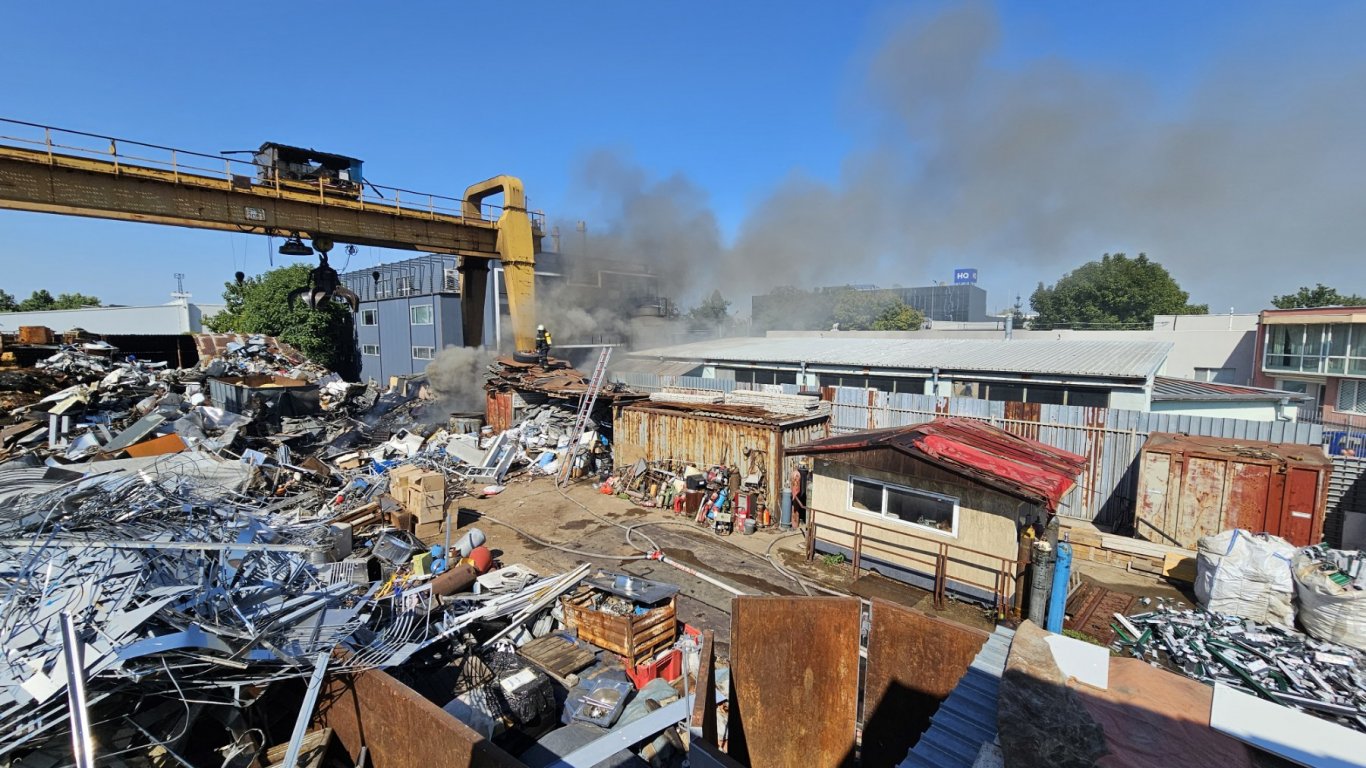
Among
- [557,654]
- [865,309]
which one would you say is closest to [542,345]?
[557,654]

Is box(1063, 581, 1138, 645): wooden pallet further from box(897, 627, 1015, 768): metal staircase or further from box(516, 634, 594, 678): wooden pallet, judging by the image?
box(516, 634, 594, 678): wooden pallet

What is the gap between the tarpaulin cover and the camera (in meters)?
7.79

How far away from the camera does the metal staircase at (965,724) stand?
2711mm

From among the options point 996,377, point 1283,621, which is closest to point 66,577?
point 1283,621

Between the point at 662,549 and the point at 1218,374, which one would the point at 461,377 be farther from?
the point at 1218,374

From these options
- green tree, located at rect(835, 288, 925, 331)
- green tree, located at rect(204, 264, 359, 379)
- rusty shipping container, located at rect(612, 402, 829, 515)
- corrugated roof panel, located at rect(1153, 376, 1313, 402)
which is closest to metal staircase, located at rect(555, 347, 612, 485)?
rusty shipping container, located at rect(612, 402, 829, 515)

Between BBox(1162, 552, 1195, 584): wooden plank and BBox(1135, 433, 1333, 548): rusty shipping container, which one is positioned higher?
BBox(1135, 433, 1333, 548): rusty shipping container

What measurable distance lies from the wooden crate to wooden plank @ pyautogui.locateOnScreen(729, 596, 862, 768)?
A: 1659mm

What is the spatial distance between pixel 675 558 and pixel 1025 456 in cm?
586

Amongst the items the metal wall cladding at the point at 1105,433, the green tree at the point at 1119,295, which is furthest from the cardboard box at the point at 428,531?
the green tree at the point at 1119,295

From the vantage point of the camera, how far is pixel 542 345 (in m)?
20.0

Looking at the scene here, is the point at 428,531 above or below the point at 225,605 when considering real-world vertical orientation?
below

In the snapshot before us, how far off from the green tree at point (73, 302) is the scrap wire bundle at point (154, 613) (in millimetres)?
61202

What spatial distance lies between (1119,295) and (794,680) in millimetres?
60493
